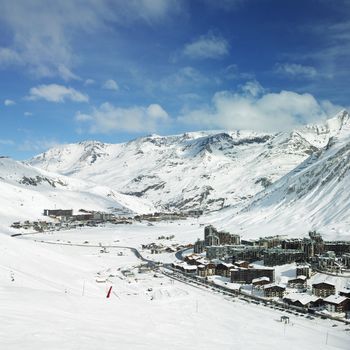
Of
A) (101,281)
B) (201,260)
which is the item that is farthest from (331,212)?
(101,281)

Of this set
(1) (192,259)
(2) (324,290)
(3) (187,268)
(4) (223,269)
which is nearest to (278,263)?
(4) (223,269)

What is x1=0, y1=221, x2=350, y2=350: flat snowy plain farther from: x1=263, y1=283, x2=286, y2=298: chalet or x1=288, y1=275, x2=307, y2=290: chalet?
x1=288, y1=275, x2=307, y2=290: chalet

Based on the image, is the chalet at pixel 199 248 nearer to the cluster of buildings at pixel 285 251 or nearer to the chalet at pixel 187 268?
the cluster of buildings at pixel 285 251

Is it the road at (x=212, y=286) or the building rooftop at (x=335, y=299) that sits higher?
the building rooftop at (x=335, y=299)

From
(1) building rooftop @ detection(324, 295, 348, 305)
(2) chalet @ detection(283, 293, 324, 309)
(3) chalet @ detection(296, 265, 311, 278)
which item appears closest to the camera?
(1) building rooftop @ detection(324, 295, 348, 305)

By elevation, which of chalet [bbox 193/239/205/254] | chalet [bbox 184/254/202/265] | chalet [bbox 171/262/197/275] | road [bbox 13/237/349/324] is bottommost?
road [bbox 13/237/349/324]

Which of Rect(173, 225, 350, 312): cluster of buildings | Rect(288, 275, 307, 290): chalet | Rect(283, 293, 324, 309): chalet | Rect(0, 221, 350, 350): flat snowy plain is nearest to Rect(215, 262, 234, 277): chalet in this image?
Rect(173, 225, 350, 312): cluster of buildings

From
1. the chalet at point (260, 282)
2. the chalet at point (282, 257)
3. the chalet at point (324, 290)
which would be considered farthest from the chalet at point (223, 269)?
the chalet at point (324, 290)

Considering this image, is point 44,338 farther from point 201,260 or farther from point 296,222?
point 296,222

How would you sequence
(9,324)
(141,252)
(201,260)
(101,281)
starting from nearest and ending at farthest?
(9,324)
(101,281)
(201,260)
(141,252)
